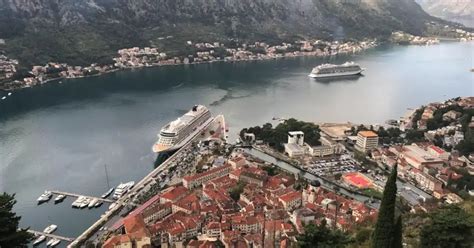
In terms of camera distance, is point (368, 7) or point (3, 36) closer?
point (3, 36)

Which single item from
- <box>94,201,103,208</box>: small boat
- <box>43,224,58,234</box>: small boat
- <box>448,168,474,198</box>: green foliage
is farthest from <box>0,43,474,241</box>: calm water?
<box>448,168,474,198</box>: green foliage

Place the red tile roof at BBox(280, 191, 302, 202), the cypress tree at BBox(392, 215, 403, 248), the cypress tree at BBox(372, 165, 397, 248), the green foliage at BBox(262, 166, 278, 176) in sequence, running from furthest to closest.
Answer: the green foliage at BBox(262, 166, 278, 176), the red tile roof at BBox(280, 191, 302, 202), the cypress tree at BBox(392, 215, 403, 248), the cypress tree at BBox(372, 165, 397, 248)

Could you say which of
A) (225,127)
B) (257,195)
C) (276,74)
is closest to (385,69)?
(276,74)

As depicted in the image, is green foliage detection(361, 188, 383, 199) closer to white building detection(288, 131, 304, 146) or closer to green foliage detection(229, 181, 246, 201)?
green foliage detection(229, 181, 246, 201)

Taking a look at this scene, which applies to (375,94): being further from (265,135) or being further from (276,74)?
(265,135)

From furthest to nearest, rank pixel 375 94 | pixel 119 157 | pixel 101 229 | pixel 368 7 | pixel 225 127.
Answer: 1. pixel 368 7
2. pixel 375 94
3. pixel 225 127
4. pixel 119 157
5. pixel 101 229

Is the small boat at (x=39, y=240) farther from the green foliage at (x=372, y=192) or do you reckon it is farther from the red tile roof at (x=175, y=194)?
the green foliage at (x=372, y=192)
